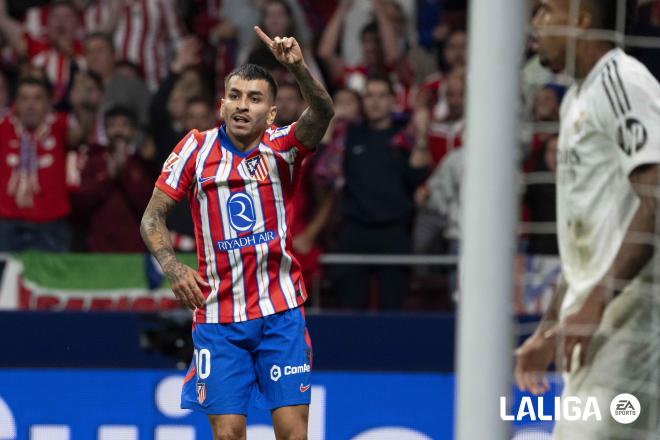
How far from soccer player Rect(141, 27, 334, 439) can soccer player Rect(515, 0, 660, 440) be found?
954 mm

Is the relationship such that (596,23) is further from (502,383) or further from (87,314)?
(87,314)

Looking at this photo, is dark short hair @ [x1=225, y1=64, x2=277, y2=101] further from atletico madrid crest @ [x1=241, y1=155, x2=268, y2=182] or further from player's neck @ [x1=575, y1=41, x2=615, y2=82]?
player's neck @ [x1=575, y1=41, x2=615, y2=82]

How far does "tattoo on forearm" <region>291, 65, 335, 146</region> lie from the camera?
4707 mm

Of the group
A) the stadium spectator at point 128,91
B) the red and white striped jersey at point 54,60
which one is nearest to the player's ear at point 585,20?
the stadium spectator at point 128,91

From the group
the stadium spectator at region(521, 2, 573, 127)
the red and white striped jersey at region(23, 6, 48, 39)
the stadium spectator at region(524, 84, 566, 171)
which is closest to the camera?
the stadium spectator at region(521, 2, 573, 127)

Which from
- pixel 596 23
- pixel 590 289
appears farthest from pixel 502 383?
pixel 596 23

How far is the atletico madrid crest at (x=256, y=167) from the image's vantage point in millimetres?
4965

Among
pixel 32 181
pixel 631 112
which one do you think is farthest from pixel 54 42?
pixel 631 112

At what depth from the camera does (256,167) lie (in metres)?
4.98

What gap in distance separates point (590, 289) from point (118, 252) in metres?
4.53

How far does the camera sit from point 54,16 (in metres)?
9.69

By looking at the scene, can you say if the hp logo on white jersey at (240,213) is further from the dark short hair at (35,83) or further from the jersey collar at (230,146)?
the dark short hair at (35,83)

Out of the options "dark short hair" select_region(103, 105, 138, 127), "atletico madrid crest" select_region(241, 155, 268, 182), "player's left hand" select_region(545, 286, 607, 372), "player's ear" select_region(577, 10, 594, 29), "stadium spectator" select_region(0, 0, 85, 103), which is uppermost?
"stadium spectator" select_region(0, 0, 85, 103)

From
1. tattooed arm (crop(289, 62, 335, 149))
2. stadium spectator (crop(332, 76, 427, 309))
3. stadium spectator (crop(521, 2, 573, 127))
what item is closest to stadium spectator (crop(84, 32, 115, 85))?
stadium spectator (crop(332, 76, 427, 309))
